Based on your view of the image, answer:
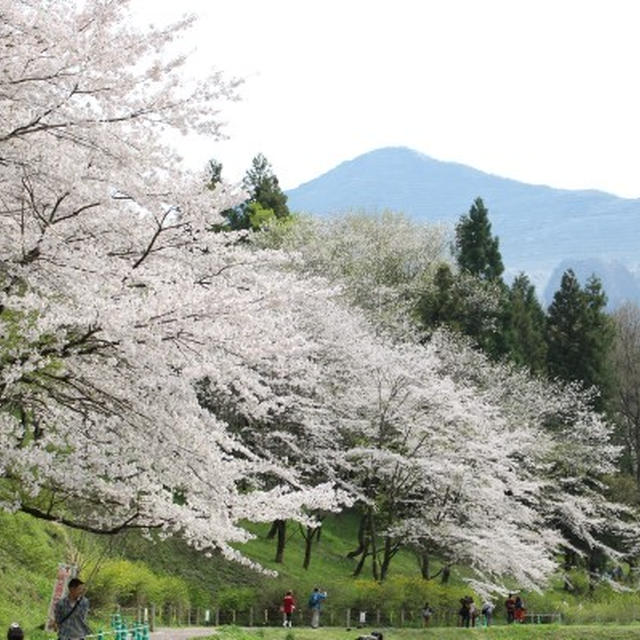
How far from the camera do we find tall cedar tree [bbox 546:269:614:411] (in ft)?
160

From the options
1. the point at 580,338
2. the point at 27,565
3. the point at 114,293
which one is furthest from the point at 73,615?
the point at 580,338

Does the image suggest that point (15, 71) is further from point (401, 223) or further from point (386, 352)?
point (401, 223)

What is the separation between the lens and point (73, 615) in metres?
10.4

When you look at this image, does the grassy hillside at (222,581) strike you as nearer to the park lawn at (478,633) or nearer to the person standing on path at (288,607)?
the park lawn at (478,633)

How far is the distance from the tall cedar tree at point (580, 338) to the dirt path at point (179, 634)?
32228 mm

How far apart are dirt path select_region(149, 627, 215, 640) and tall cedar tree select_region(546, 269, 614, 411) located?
32228mm

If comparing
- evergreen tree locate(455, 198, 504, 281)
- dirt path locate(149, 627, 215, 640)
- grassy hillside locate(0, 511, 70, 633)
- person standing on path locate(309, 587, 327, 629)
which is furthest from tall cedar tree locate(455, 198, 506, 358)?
dirt path locate(149, 627, 215, 640)

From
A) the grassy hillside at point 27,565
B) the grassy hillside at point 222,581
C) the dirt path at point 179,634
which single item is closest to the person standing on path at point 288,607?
the grassy hillside at point 222,581

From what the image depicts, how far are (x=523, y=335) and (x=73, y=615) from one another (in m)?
43.5

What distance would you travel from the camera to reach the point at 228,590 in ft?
86.5

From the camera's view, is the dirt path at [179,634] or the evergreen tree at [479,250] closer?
the dirt path at [179,634]

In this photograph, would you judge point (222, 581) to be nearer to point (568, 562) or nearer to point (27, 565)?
point (27, 565)

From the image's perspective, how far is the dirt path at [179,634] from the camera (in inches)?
670

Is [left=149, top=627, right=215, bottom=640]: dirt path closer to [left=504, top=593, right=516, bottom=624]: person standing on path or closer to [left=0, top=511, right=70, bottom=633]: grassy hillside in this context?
[left=0, top=511, right=70, bottom=633]: grassy hillside
